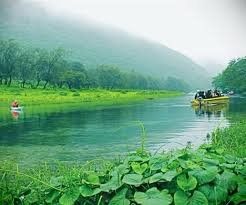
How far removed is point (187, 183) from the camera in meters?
2.26

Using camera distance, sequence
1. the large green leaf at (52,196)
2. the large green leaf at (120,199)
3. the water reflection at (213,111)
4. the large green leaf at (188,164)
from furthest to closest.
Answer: the water reflection at (213,111) < the large green leaf at (52,196) < the large green leaf at (188,164) < the large green leaf at (120,199)

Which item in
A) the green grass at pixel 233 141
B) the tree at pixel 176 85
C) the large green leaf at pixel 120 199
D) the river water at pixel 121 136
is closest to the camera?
the large green leaf at pixel 120 199

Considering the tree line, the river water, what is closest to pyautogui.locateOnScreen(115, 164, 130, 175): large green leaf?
the tree line

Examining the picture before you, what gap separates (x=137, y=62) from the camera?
453 centimetres

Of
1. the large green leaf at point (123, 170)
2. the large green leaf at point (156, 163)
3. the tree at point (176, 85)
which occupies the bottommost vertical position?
the large green leaf at point (123, 170)

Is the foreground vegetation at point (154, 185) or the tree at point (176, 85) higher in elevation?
the tree at point (176, 85)

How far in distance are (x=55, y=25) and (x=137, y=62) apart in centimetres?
110

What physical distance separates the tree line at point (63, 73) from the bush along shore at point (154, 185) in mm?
1193

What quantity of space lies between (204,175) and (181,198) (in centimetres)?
20

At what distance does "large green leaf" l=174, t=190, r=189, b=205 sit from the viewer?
2.18m

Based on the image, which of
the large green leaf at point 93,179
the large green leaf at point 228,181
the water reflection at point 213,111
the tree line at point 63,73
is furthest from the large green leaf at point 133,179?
the water reflection at point 213,111

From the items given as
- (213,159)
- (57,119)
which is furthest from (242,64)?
(57,119)

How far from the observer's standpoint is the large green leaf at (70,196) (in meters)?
2.43

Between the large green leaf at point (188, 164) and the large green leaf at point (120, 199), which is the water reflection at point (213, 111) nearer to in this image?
the large green leaf at point (188, 164)
